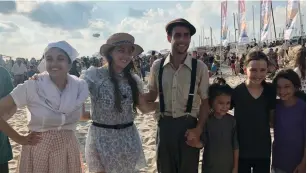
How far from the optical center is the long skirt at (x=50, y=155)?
7.75 ft

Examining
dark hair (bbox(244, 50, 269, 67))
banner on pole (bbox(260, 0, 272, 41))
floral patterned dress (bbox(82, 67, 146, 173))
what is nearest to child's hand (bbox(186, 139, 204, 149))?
floral patterned dress (bbox(82, 67, 146, 173))

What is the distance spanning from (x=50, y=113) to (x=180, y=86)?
3.80ft

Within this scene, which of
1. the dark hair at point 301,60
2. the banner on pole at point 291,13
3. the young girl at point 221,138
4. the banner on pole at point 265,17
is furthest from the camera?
the banner on pole at point 265,17

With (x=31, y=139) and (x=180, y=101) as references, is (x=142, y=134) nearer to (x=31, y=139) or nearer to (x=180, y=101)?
(x=180, y=101)

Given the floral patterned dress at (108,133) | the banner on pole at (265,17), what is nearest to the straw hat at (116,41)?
→ the floral patterned dress at (108,133)

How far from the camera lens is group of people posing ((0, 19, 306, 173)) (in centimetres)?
265

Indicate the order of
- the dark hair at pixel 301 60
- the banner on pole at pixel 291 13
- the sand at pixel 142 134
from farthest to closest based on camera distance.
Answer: the banner on pole at pixel 291 13 < the sand at pixel 142 134 < the dark hair at pixel 301 60

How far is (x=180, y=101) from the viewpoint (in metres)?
2.85

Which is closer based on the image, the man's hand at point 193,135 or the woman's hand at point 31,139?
the woman's hand at point 31,139

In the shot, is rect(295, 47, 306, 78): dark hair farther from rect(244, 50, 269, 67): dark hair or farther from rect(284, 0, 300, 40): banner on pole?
rect(284, 0, 300, 40): banner on pole

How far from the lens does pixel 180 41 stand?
2.81 meters

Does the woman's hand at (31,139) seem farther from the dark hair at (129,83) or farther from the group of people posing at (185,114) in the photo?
the dark hair at (129,83)

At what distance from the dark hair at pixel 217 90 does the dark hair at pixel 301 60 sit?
841 millimetres

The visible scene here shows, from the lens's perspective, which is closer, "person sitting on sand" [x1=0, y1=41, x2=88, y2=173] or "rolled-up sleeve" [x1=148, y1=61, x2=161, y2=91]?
"person sitting on sand" [x1=0, y1=41, x2=88, y2=173]
